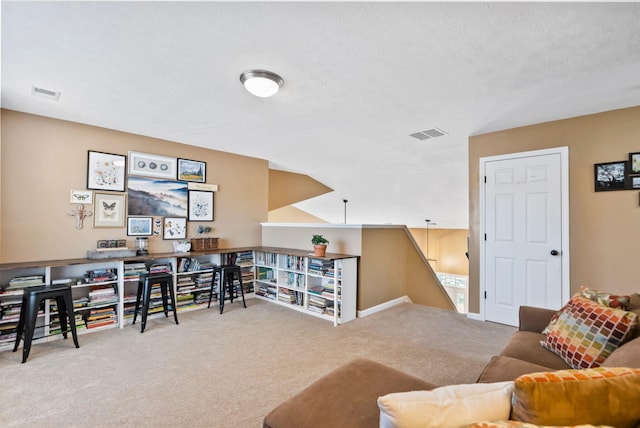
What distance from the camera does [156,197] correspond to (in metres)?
4.31

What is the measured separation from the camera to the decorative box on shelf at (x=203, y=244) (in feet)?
15.0

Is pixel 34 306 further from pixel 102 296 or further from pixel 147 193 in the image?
pixel 147 193

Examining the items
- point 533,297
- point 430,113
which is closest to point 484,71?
point 430,113

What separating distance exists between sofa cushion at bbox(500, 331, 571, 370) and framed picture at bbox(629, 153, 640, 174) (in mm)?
2264

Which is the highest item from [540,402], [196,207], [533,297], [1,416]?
[196,207]

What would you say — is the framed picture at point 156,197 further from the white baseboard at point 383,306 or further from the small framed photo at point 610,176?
the small framed photo at point 610,176

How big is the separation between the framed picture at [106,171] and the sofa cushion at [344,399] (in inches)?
151

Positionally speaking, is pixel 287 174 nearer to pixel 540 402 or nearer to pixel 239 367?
pixel 239 367

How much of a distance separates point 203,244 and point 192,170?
117 centimetres

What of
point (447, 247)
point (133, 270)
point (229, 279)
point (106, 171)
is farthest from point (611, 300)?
point (447, 247)

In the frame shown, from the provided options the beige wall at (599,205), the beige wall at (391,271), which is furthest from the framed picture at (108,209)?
the beige wall at (599,205)

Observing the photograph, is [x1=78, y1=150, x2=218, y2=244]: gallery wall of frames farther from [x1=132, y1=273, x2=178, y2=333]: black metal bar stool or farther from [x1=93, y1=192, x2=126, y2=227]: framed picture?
[x1=132, y1=273, x2=178, y2=333]: black metal bar stool

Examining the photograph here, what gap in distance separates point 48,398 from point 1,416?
9.3 inches

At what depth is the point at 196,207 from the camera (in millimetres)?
4734
